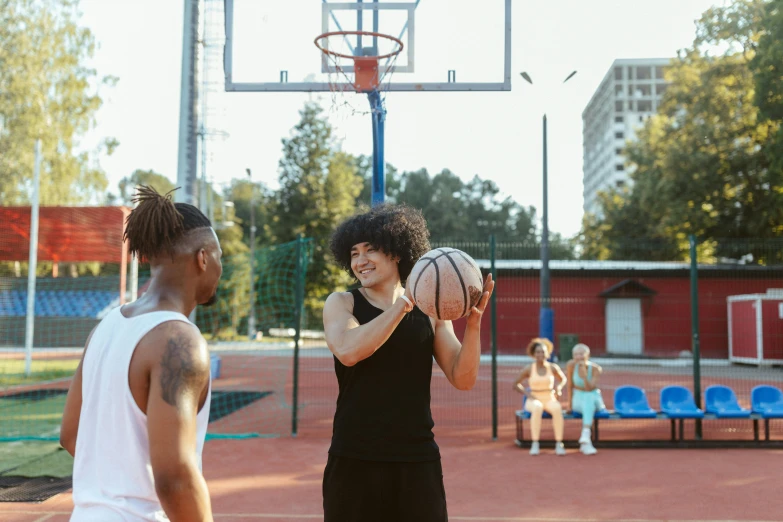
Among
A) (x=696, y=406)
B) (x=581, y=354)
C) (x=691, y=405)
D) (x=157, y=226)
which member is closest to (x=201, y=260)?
(x=157, y=226)

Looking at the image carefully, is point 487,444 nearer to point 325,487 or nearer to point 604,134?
point 325,487

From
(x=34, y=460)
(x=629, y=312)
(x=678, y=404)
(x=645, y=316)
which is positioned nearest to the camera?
(x=34, y=460)

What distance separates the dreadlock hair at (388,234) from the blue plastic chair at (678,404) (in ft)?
23.1

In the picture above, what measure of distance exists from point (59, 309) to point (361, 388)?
2638cm

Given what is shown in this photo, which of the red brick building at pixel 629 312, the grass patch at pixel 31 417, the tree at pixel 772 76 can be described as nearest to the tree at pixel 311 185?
the red brick building at pixel 629 312

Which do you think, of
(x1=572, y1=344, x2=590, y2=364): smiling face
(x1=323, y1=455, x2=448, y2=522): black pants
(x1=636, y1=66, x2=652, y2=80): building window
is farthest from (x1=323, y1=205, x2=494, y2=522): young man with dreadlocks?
(x1=636, y1=66, x2=652, y2=80): building window

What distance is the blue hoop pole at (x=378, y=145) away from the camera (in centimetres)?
752

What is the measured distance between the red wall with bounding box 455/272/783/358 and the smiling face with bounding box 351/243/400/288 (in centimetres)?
897

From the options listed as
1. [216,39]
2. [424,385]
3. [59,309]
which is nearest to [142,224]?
[424,385]

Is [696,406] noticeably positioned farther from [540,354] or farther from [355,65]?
[355,65]

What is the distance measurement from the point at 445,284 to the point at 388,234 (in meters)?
0.33

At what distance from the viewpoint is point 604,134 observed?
10325 centimetres

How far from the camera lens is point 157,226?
194cm

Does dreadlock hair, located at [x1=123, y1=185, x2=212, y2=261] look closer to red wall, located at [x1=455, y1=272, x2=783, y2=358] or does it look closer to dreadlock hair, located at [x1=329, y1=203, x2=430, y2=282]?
dreadlock hair, located at [x1=329, y1=203, x2=430, y2=282]
